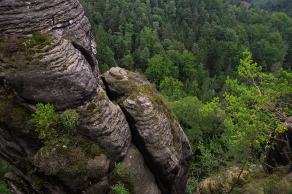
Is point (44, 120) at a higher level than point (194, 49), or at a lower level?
higher

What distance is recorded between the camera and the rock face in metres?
21.6

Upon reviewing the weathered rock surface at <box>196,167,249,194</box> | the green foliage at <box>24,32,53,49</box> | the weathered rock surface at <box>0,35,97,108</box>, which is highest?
the green foliage at <box>24,32,53,49</box>

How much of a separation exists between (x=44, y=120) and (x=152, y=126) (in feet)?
24.0

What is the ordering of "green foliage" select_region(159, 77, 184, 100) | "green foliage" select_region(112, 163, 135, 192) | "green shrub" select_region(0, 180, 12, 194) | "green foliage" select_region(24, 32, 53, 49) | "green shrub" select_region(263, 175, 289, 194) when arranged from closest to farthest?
"green foliage" select_region(24, 32, 53, 49) < "green shrub" select_region(0, 180, 12, 194) < "green foliage" select_region(112, 163, 135, 192) < "green shrub" select_region(263, 175, 289, 194) < "green foliage" select_region(159, 77, 184, 100)

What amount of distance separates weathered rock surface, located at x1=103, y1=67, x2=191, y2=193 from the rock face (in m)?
0.07

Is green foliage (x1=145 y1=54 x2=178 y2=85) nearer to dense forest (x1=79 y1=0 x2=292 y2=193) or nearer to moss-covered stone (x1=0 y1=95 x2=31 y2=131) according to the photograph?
dense forest (x1=79 y1=0 x2=292 y2=193)

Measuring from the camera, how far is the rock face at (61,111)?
70.8 feet

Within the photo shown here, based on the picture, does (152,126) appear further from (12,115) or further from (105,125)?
(12,115)

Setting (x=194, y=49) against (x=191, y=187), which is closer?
(x=191, y=187)

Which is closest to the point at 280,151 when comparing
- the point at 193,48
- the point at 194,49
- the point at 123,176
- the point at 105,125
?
the point at 123,176

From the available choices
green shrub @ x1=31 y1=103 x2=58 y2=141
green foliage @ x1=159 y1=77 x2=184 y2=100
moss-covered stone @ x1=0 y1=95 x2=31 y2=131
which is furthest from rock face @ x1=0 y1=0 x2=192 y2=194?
green foliage @ x1=159 y1=77 x2=184 y2=100

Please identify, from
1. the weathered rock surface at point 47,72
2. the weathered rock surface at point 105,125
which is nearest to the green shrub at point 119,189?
the weathered rock surface at point 105,125

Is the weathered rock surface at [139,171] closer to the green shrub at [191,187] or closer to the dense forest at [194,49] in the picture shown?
the green shrub at [191,187]

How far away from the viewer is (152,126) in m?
26.0
